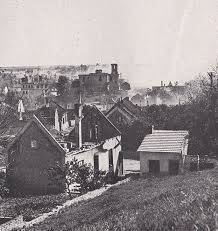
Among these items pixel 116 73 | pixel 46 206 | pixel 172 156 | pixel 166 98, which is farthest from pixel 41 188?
pixel 166 98

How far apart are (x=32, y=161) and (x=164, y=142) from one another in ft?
36.3

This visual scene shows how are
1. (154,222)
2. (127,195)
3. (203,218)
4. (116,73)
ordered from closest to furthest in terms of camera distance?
1. (203,218)
2. (154,222)
3. (127,195)
4. (116,73)

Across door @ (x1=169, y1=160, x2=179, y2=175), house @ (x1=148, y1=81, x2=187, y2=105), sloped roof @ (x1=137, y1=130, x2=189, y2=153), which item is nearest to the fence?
door @ (x1=169, y1=160, x2=179, y2=175)

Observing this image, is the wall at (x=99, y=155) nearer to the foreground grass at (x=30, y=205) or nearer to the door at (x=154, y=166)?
the foreground grass at (x=30, y=205)

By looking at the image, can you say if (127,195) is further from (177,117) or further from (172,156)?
(177,117)

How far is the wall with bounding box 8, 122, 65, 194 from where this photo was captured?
32375 mm

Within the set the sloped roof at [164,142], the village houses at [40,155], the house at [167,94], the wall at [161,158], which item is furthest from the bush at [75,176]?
the house at [167,94]

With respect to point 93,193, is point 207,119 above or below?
above

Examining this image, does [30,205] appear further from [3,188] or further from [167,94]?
[167,94]

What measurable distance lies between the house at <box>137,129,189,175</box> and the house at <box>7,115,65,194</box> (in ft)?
22.6

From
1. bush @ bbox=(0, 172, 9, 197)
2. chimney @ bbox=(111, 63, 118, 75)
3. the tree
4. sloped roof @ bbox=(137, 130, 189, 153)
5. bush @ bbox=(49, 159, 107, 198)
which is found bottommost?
bush @ bbox=(0, 172, 9, 197)

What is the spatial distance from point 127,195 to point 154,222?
12258 millimetres

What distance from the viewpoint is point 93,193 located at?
91.4 feet

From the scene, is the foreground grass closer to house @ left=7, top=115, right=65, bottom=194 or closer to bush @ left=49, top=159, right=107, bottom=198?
bush @ left=49, top=159, right=107, bottom=198
